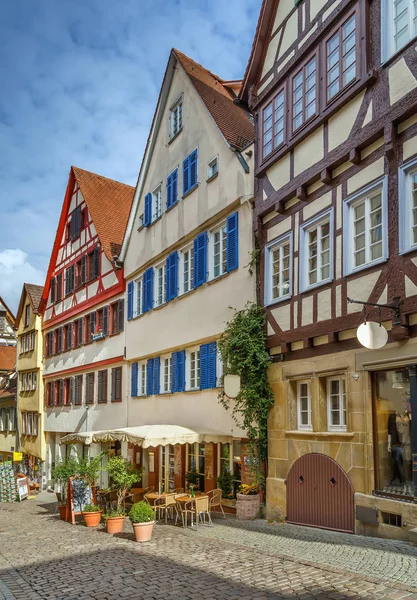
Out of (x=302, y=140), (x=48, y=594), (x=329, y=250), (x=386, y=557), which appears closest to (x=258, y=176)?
(x=302, y=140)

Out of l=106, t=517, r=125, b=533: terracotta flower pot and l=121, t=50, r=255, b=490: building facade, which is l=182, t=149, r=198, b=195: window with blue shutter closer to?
l=121, t=50, r=255, b=490: building facade

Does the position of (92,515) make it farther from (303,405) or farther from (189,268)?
(189,268)

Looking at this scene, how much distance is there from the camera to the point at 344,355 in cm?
1253

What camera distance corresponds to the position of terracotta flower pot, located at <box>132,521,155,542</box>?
13172mm

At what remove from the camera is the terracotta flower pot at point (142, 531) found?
1317 cm

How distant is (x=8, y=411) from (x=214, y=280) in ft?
94.1

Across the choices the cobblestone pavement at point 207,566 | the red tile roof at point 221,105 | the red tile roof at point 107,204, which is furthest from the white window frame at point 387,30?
the red tile roof at point 107,204

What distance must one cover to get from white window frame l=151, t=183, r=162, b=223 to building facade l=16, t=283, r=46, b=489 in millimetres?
15801

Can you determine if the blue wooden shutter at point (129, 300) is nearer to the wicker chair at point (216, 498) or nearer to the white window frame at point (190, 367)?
the white window frame at point (190, 367)

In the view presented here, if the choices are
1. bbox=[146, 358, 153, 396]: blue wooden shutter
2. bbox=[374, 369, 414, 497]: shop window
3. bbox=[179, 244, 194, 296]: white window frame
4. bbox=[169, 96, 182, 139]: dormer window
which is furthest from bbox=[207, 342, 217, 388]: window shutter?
bbox=[169, 96, 182, 139]: dormer window

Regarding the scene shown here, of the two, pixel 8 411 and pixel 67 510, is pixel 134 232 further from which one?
pixel 8 411

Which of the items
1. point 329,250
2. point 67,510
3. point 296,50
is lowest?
point 67,510

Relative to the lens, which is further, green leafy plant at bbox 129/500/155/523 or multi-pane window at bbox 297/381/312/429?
multi-pane window at bbox 297/381/312/429

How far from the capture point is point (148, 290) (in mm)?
22922
